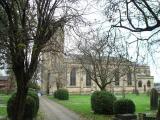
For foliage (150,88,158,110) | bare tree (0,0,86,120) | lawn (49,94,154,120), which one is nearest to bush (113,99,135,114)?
lawn (49,94,154,120)

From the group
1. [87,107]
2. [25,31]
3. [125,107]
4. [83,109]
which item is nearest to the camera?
[25,31]

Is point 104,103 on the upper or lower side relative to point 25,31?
lower

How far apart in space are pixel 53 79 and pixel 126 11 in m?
65.2

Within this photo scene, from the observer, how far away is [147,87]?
111312 mm

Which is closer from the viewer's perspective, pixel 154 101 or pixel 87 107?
pixel 154 101

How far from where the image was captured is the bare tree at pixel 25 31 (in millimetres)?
14297

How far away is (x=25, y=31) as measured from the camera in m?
14.3

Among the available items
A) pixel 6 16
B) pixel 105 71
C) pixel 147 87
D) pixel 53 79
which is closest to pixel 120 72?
pixel 105 71

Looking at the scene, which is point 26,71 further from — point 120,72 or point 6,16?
point 120,72

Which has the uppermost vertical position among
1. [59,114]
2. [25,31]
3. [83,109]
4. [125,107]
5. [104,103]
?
[25,31]

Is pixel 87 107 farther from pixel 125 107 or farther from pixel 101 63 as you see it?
pixel 125 107

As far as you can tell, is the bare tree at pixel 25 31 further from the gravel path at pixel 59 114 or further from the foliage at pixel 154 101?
the foliage at pixel 154 101

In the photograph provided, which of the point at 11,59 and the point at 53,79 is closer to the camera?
the point at 11,59

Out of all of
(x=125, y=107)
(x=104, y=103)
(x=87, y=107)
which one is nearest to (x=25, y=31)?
(x=125, y=107)
